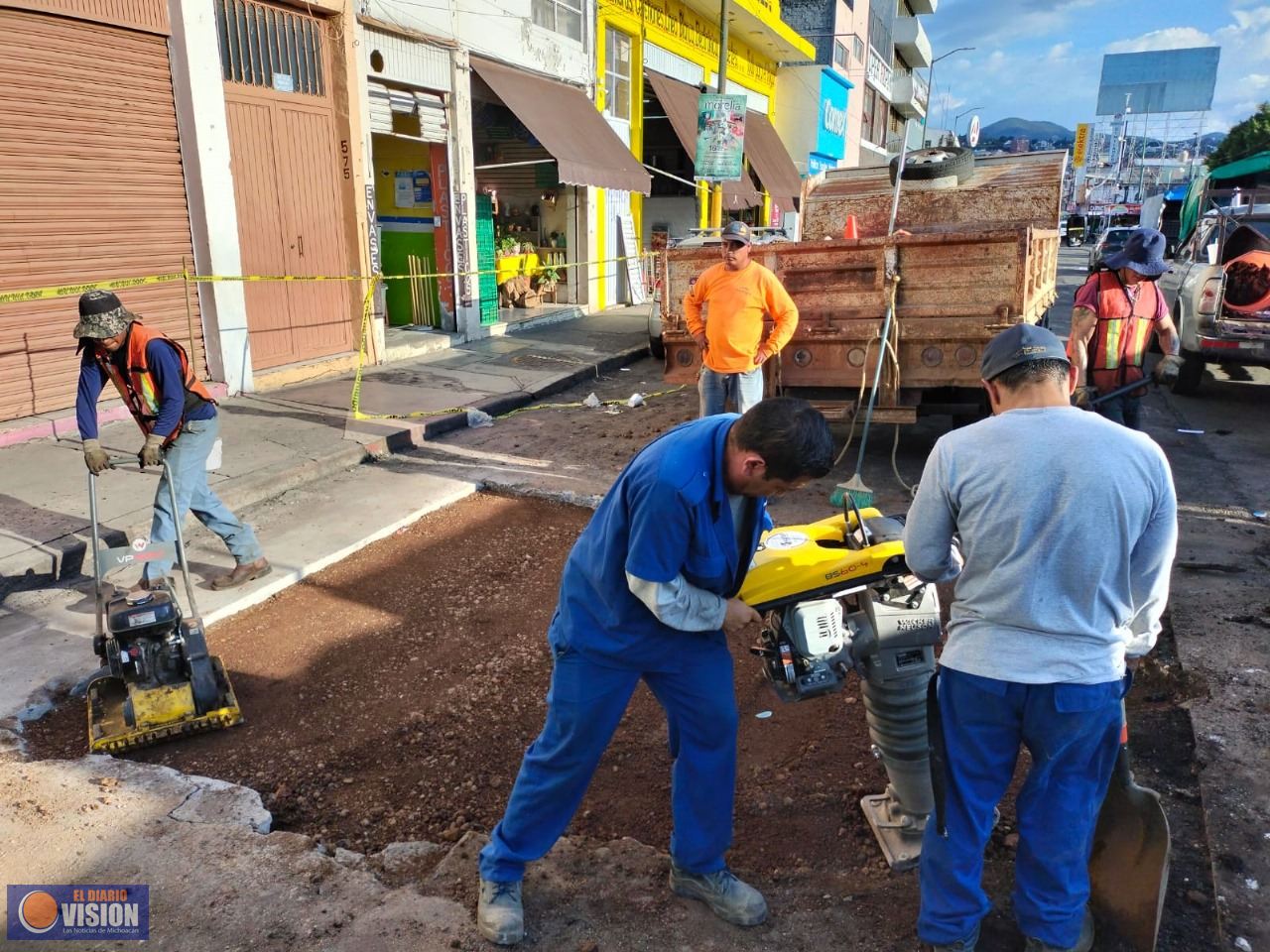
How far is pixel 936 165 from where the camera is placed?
9406mm

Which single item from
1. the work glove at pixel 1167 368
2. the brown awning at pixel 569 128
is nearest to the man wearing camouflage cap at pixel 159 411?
the work glove at pixel 1167 368

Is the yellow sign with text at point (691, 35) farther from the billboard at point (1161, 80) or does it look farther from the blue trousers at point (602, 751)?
the billboard at point (1161, 80)

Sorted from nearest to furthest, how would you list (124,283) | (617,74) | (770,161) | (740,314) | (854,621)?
(854,621), (740,314), (124,283), (617,74), (770,161)

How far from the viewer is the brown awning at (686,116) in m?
18.8

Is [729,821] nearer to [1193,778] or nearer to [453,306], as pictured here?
[1193,778]

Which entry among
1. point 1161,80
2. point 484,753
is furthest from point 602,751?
point 1161,80

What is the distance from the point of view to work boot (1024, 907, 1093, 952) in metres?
2.42

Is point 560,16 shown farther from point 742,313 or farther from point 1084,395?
point 1084,395

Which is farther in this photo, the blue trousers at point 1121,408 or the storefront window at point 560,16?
the storefront window at point 560,16

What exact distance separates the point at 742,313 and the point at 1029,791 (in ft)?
15.2

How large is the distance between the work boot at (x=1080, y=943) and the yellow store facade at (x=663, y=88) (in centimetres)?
1552

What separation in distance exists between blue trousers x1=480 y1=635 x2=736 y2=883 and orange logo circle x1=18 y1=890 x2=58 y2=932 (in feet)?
4.39

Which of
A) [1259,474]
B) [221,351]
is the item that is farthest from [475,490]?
[1259,474]

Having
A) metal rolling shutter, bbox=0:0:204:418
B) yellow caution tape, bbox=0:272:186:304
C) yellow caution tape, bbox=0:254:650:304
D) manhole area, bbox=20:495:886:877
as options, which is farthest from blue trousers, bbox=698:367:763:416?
metal rolling shutter, bbox=0:0:204:418
